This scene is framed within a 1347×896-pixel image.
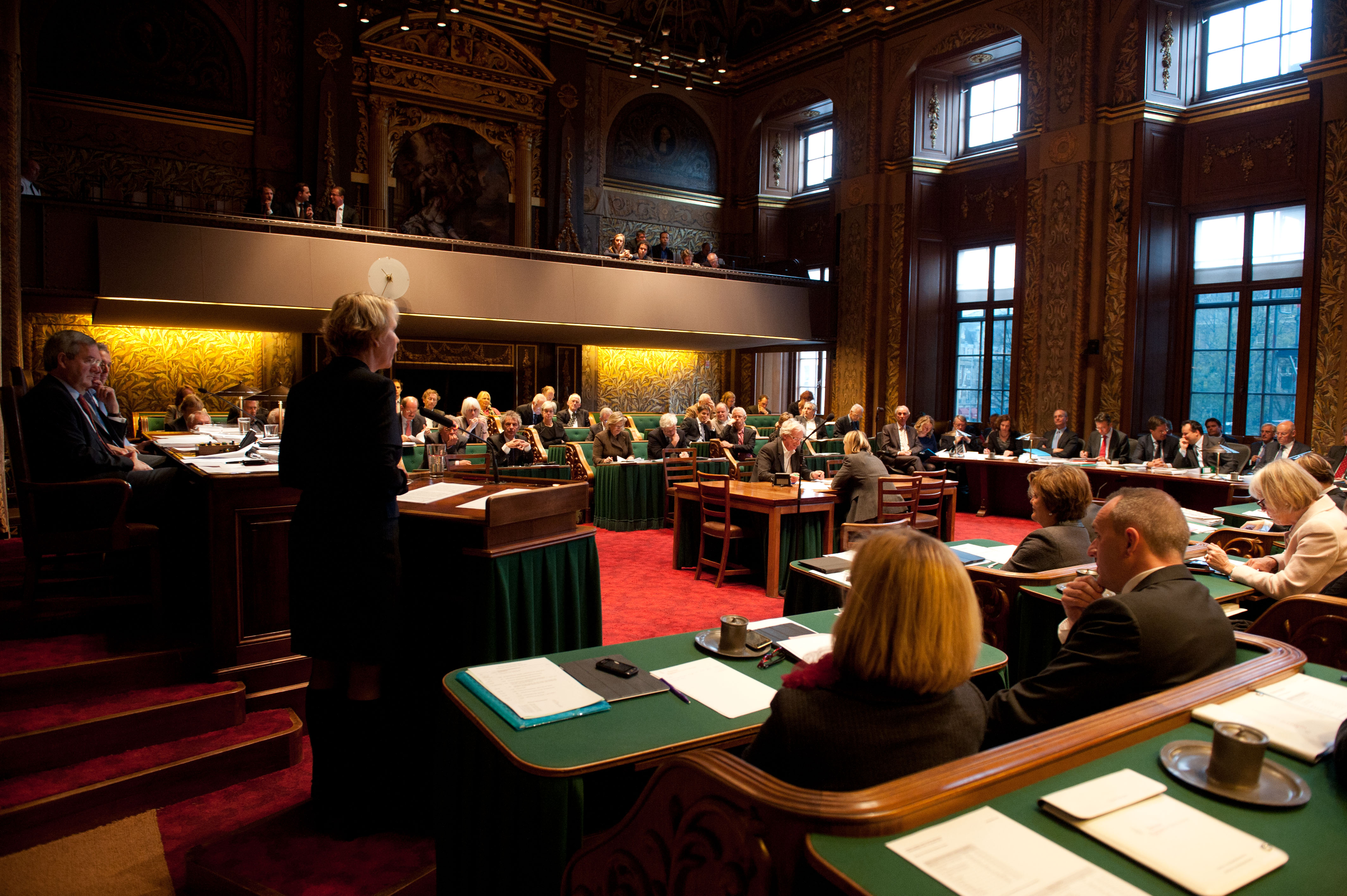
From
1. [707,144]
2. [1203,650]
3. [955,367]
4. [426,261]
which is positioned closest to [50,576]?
[1203,650]

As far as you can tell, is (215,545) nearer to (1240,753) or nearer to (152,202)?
(1240,753)

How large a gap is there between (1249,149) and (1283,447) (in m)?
4.41

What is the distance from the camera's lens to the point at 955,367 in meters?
14.1

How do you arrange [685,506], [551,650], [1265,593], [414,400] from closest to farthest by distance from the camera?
[551,650] < [1265,593] < [685,506] < [414,400]

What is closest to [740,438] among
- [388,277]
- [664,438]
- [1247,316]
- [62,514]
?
[664,438]

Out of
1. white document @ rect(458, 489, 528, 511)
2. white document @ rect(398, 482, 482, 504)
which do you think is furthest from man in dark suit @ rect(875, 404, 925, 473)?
white document @ rect(458, 489, 528, 511)

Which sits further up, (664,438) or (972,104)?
(972,104)

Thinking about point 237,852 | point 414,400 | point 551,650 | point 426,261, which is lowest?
point 237,852

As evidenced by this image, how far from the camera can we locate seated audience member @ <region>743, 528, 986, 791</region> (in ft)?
4.40

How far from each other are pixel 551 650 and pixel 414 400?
654 centimetres

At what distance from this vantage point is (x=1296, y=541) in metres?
3.30

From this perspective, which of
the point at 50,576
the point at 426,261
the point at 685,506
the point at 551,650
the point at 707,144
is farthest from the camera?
the point at 707,144

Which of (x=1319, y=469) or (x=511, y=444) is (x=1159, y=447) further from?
(x=511, y=444)

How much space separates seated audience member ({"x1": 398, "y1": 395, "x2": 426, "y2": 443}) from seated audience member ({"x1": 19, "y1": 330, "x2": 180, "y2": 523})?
500 cm
